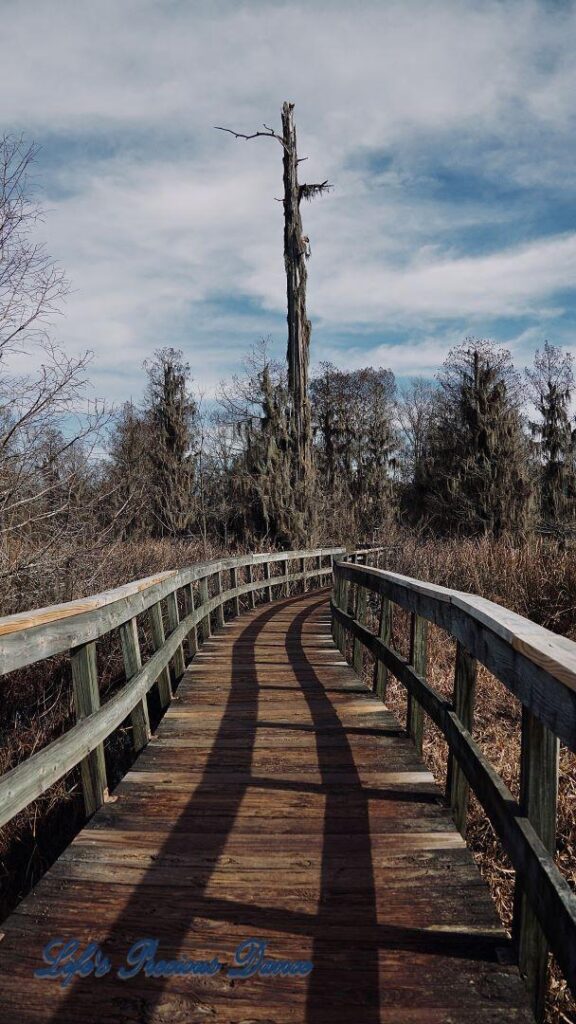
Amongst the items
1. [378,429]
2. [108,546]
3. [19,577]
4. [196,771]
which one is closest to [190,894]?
[196,771]

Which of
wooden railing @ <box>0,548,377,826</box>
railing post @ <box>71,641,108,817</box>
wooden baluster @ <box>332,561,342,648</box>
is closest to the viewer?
wooden railing @ <box>0,548,377,826</box>

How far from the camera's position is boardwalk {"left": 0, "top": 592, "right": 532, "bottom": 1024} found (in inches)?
83.7

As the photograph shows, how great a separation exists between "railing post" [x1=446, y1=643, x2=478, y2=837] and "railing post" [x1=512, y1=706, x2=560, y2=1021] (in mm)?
846

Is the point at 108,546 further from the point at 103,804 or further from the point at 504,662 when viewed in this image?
the point at 504,662

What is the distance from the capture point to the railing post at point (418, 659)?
4.35 metres

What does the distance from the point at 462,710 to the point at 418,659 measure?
1.13 m

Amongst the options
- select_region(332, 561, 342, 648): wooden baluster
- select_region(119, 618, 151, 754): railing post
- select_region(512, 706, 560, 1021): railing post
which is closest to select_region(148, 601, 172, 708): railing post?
select_region(119, 618, 151, 754): railing post

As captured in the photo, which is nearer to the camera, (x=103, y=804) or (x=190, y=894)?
(x=190, y=894)

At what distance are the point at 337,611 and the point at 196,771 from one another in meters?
4.57

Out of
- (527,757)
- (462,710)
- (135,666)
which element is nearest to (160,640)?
(135,666)

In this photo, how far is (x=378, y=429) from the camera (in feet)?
130

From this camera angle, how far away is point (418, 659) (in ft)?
14.3

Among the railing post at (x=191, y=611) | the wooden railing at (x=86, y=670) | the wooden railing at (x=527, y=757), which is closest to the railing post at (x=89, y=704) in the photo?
the wooden railing at (x=86, y=670)

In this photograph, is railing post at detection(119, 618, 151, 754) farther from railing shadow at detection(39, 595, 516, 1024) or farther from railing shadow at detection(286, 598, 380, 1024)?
railing shadow at detection(286, 598, 380, 1024)
